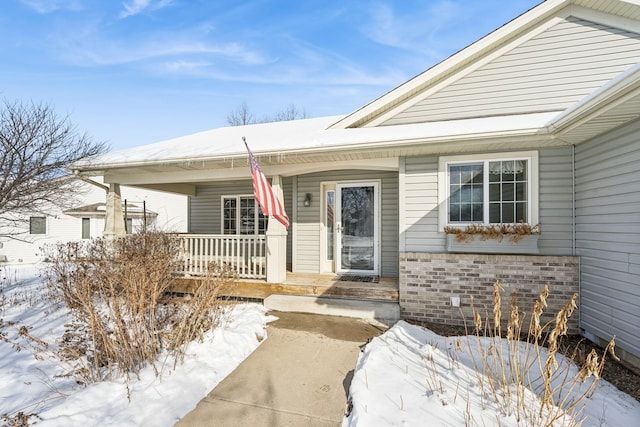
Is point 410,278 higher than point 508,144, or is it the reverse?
point 508,144

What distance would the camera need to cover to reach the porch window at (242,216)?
874cm

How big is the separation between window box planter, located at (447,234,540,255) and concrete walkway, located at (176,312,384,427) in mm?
1889

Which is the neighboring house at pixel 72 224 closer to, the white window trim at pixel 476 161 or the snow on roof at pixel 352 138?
the snow on roof at pixel 352 138

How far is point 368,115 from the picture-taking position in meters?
6.13

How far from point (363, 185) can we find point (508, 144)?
9.70 feet

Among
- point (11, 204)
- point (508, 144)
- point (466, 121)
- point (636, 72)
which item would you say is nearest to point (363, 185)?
point (466, 121)

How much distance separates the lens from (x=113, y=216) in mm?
6992

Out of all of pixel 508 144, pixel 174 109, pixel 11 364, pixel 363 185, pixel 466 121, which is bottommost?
pixel 11 364

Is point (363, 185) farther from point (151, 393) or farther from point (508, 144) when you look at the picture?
point (151, 393)

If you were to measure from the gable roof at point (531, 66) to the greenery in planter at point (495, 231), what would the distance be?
2145 millimetres

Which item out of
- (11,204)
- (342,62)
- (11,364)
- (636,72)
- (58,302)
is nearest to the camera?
(636,72)

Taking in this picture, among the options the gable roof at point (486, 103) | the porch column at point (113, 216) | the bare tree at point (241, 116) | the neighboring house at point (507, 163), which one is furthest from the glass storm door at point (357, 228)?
the bare tree at point (241, 116)

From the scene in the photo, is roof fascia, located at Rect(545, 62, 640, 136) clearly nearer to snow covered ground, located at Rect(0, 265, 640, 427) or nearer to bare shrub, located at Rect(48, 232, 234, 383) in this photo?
snow covered ground, located at Rect(0, 265, 640, 427)

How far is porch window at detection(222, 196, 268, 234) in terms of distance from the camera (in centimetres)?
874
